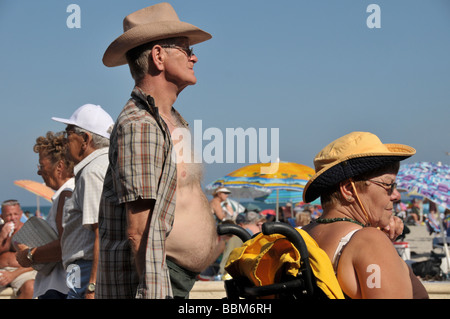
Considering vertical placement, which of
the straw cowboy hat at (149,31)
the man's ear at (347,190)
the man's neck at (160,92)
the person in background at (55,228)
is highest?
the straw cowboy hat at (149,31)

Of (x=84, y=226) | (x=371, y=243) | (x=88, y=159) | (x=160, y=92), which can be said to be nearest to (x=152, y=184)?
(x=160, y=92)

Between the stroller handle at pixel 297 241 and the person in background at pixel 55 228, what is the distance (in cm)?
227

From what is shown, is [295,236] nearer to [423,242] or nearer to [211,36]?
[211,36]

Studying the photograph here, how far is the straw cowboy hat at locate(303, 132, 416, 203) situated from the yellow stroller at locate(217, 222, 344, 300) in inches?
12.5

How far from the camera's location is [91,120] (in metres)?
4.02

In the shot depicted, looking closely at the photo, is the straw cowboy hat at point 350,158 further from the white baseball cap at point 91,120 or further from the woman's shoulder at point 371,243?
the white baseball cap at point 91,120

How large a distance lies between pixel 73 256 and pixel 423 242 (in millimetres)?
18774

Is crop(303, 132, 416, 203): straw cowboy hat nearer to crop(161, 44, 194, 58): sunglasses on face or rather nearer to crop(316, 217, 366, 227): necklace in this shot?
crop(316, 217, 366, 227): necklace

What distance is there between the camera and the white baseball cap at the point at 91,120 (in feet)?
13.2

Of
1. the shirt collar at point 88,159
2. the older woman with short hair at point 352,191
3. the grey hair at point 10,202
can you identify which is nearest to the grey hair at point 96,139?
the shirt collar at point 88,159

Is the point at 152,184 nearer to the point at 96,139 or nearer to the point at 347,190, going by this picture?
the point at 347,190

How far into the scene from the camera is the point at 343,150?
97.7 inches

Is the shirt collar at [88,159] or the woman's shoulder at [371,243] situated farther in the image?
the shirt collar at [88,159]
